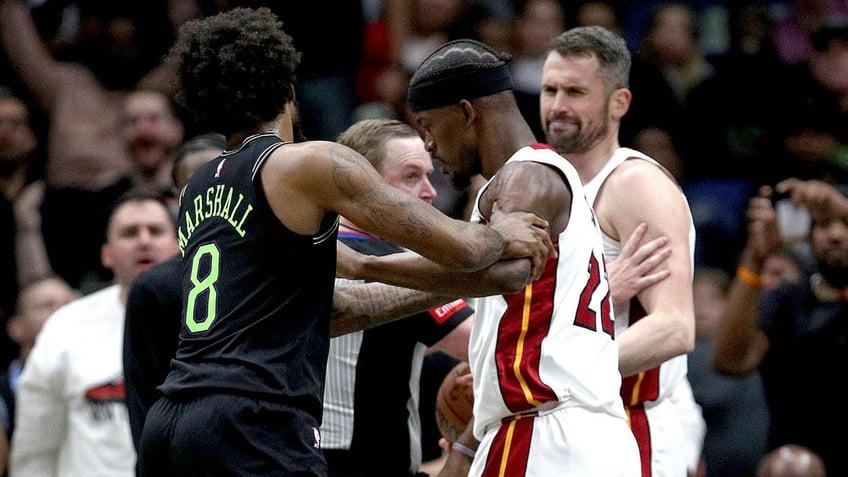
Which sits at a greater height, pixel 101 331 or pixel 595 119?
pixel 595 119

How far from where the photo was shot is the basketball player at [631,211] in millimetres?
5289

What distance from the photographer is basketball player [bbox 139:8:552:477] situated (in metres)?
4.12

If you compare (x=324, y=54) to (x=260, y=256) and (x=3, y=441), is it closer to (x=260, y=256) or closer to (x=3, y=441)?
(x=3, y=441)

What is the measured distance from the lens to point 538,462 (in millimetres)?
4660

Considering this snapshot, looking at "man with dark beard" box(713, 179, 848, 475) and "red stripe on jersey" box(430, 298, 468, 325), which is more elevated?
"red stripe on jersey" box(430, 298, 468, 325)

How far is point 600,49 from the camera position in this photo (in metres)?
5.79

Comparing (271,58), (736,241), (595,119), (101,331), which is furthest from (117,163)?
(271,58)

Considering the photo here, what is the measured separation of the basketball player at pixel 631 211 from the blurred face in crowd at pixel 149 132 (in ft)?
14.9

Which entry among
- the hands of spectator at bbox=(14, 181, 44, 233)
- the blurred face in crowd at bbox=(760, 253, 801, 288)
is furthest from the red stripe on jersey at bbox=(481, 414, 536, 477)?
the hands of spectator at bbox=(14, 181, 44, 233)

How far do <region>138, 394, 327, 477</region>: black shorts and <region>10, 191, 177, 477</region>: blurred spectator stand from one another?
3.34m

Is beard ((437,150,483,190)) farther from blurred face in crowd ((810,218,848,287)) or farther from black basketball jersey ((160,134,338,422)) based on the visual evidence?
blurred face in crowd ((810,218,848,287))

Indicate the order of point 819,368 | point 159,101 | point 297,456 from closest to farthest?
point 297,456 → point 819,368 → point 159,101

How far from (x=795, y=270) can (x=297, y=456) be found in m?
5.95

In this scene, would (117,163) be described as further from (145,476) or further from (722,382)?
(145,476)
